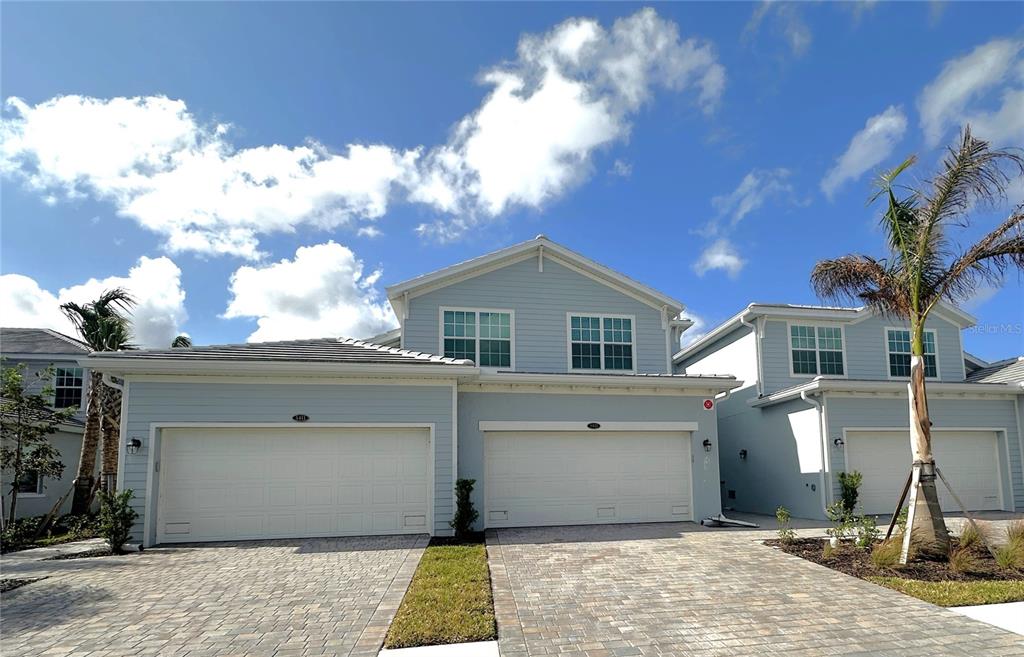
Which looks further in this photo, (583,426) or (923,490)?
(583,426)

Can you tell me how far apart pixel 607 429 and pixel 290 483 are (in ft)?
21.2

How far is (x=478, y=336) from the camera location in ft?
44.9

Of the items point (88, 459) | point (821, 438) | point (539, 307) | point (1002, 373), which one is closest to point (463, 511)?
point (539, 307)

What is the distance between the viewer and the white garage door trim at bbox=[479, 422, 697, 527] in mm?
11695

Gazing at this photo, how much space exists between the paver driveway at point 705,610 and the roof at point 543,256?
6683 mm

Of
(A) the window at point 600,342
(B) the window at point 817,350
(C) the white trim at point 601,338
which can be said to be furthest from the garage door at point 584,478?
(B) the window at point 817,350

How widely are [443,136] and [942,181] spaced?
30.8ft

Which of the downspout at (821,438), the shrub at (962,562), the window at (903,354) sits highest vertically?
the window at (903,354)

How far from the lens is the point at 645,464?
12.4 m

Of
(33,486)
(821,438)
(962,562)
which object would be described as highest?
(821,438)

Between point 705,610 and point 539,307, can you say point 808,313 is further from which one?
point 705,610

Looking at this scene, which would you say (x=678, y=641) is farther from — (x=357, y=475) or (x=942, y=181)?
(x=942, y=181)

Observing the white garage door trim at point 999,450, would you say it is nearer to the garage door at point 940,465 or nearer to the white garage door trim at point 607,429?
the garage door at point 940,465

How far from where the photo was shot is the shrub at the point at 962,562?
735 centimetres
